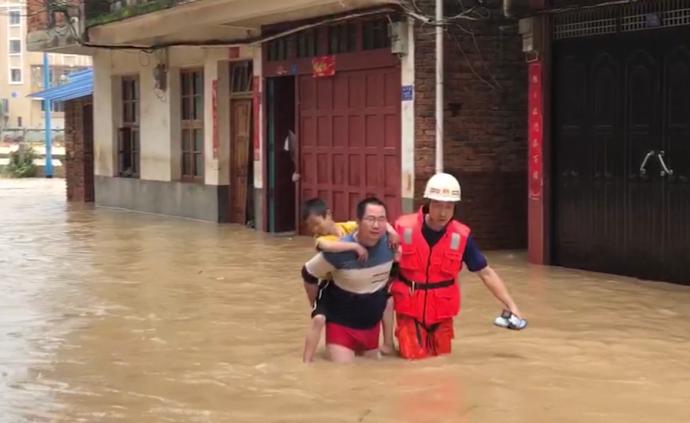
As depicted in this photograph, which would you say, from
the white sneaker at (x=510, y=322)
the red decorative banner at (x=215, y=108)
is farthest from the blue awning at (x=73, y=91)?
the white sneaker at (x=510, y=322)

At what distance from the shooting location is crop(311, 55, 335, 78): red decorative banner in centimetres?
1506

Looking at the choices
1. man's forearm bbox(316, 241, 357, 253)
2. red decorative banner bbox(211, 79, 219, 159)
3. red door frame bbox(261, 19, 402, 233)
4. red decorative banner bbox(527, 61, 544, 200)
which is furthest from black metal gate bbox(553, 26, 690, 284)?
red decorative banner bbox(211, 79, 219, 159)

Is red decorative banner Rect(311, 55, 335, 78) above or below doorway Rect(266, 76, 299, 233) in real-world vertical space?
above

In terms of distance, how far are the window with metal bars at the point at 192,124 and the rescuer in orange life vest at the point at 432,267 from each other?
42.9 feet

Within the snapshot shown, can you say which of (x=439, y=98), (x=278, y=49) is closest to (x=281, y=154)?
(x=278, y=49)

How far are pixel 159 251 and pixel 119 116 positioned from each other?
876 cm

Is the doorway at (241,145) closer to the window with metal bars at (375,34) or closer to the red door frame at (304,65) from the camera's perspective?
the red door frame at (304,65)

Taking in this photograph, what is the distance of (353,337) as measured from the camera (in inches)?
269

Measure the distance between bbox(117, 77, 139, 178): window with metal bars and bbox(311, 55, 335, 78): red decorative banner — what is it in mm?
7421

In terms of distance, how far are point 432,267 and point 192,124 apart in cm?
1366

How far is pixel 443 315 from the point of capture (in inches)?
269

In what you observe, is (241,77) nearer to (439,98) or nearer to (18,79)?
(439,98)

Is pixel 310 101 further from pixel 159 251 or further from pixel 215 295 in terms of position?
pixel 215 295

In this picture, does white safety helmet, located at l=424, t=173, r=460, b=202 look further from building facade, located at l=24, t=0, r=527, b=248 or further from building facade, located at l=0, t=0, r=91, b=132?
building facade, located at l=0, t=0, r=91, b=132
